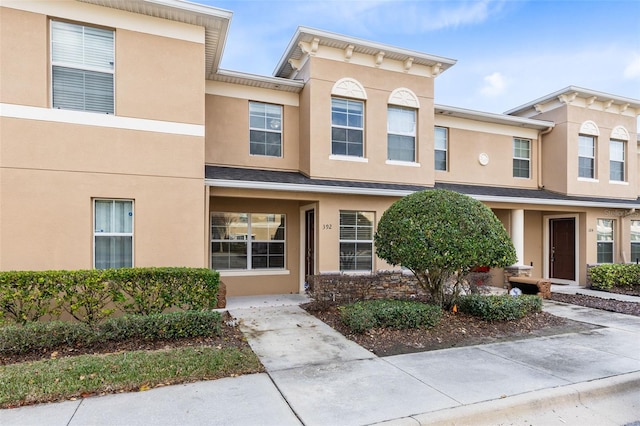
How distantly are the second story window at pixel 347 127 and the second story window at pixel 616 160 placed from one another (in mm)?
10227

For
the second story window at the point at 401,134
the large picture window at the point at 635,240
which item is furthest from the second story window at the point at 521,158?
the second story window at the point at 401,134

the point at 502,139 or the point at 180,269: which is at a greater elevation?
the point at 502,139

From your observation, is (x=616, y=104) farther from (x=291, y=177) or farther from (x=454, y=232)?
(x=291, y=177)

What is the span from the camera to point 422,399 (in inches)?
162

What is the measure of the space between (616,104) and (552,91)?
2929mm

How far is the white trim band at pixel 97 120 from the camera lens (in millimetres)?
6734

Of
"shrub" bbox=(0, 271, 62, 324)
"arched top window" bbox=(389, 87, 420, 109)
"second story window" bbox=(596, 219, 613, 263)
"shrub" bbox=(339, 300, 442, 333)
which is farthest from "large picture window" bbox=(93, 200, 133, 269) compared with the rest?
"second story window" bbox=(596, 219, 613, 263)

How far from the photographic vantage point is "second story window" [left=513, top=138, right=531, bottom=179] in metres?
13.6

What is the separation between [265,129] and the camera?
10.5m

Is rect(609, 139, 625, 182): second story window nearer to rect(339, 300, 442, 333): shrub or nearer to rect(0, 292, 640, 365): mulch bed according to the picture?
rect(0, 292, 640, 365): mulch bed

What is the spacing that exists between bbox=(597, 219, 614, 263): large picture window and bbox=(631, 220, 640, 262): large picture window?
108cm

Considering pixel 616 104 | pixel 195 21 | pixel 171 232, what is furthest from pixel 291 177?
pixel 616 104

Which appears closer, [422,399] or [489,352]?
[422,399]

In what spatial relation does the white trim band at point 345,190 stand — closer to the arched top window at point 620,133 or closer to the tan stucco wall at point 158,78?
the tan stucco wall at point 158,78
